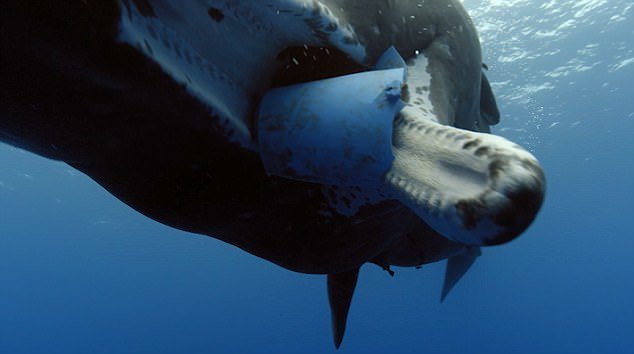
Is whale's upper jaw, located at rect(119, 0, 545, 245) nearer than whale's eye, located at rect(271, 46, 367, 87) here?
Yes

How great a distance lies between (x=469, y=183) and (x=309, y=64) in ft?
3.18

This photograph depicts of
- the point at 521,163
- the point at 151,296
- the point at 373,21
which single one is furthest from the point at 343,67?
the point at 151,296

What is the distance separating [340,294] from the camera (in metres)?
4.59

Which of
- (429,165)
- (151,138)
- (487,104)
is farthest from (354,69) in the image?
(487,104)

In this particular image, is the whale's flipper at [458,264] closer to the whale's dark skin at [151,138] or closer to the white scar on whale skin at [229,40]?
the whale's dark skin at [151,138]

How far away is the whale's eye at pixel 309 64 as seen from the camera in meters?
1.99

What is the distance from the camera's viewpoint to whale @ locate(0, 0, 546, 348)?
1.43 metres

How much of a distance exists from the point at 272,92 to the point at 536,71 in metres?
25.0

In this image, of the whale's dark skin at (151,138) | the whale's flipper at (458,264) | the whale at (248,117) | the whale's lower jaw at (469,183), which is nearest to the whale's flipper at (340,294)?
the whale's dark skin at (151,138)

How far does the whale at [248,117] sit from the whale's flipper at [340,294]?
1851 mm

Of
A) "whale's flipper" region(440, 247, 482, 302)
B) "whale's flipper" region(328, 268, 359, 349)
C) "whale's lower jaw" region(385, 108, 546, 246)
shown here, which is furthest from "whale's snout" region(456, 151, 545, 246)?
"whale's flipper" region(440, 247, 482, 302)

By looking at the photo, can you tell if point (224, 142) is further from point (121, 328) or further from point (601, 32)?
point (121, 328)

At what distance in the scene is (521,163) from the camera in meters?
1.49

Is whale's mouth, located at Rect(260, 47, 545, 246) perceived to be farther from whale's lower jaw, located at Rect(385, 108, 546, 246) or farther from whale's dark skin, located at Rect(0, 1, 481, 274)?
whale's dark skin, located at Rect(0, 1, 481, 274)
